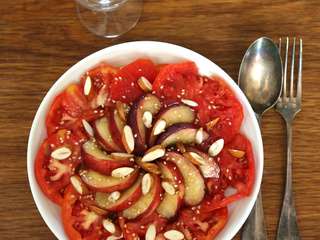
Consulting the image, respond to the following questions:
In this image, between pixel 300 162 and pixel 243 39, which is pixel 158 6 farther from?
pixel 300 162

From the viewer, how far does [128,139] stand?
3.84ft

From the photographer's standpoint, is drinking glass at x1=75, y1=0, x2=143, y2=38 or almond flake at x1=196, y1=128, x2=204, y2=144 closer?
almond flake at x1=196, y1=128, x2=204, y2=144

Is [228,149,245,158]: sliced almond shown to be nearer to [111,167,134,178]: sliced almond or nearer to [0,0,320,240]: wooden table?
[0,0,320,240]: wooden table

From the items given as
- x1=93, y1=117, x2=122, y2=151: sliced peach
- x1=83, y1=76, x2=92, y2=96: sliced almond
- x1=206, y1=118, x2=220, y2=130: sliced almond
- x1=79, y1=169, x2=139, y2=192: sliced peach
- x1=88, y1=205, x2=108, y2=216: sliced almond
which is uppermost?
x1=83, y1=76, x2=92, y2=96: sliced almond

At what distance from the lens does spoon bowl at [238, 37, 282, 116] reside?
1.29 meters

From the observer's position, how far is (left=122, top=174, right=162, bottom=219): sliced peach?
116 cm

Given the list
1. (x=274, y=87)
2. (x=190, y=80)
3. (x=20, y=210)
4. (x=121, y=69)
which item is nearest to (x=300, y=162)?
(x=274, y=87)

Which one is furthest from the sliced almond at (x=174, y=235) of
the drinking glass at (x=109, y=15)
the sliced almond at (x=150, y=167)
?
the drinking glass at (x=109, y=15)

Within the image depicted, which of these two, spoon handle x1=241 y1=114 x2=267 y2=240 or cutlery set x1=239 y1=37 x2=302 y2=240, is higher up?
cutlery set x1=239 y1=37 x2=302 y2=240

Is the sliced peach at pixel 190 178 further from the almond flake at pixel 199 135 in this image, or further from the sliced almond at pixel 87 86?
the sliced almond at pixel 87 86

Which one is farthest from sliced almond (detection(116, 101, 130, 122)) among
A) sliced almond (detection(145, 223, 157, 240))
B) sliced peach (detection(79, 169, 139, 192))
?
sliced almond (detection(145, 223, 157, 240))

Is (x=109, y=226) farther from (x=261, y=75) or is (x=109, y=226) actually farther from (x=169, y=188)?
(x=261, y=75)

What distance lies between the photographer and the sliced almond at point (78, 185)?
46.4 inches

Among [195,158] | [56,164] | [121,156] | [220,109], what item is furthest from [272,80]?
[56,164]
